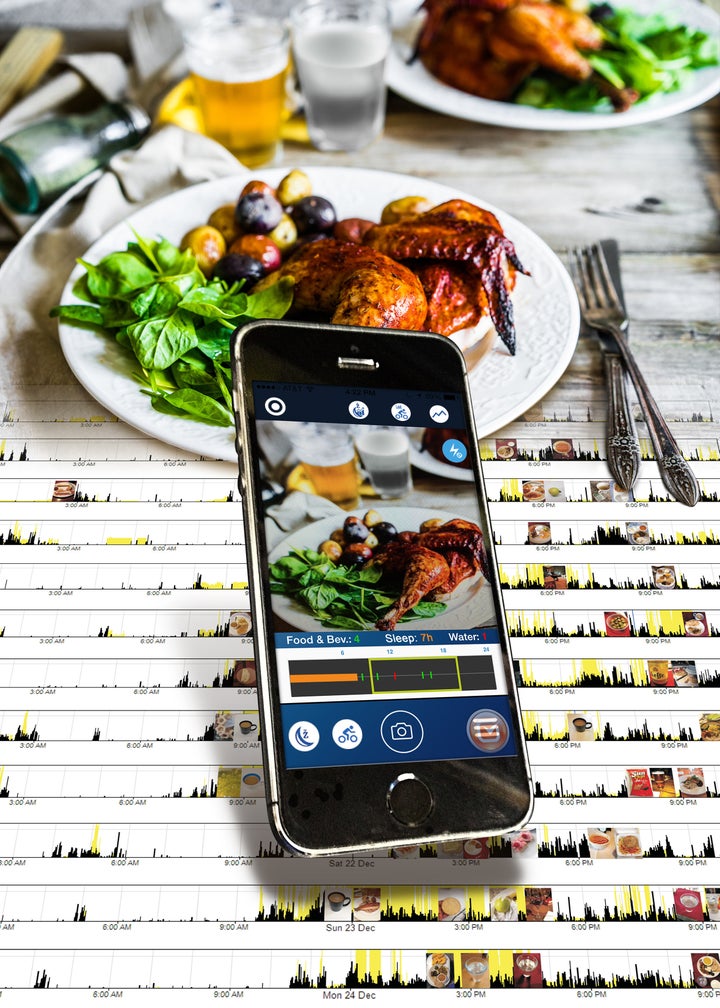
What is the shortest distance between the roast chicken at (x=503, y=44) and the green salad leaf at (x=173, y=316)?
649 millimetres

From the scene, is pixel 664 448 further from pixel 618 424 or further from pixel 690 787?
pixel 690 787

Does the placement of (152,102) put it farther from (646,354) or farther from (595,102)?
(646,354)

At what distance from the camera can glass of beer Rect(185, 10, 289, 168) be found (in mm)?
1354

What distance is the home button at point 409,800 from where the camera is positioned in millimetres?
660

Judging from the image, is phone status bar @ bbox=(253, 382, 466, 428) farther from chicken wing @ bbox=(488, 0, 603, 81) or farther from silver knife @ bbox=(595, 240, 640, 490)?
chicken wing @ bbox=(488, 0, 603, 81)

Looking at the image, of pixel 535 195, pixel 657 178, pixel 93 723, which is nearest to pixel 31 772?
pixel 93 723

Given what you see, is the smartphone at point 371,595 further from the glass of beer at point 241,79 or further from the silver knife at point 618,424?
the glass of beer at point 241,79

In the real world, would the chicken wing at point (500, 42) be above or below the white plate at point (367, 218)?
above

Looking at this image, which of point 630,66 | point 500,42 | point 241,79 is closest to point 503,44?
point 500,42

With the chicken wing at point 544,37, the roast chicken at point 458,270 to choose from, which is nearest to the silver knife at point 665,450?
the roast chicken at point 458,270

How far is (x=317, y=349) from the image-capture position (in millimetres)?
813

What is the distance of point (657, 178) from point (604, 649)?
878mm

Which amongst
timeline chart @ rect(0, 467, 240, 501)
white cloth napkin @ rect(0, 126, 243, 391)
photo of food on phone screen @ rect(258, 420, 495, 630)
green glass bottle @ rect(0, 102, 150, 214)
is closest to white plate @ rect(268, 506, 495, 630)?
photo of food on phone screen @ rect(258, 420, 495, 630)


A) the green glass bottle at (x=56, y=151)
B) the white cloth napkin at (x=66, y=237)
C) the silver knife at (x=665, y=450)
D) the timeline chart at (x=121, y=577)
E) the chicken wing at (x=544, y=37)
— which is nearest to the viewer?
the timeline chart at (x=121, y=577)
